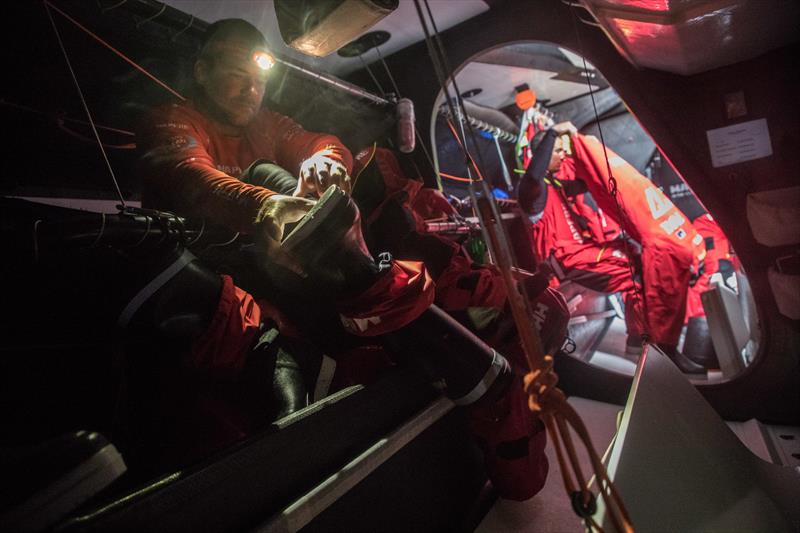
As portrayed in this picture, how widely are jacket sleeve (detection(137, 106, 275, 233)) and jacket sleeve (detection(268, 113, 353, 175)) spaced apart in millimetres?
438

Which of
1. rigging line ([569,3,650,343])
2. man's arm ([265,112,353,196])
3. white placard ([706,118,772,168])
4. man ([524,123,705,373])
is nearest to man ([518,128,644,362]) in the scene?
man ([524,123,705,373])

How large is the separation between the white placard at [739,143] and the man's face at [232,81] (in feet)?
6.95

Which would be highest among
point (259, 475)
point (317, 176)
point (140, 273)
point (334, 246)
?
point (317, 176)

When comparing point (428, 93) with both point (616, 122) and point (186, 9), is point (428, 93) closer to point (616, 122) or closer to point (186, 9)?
point (186, 9)

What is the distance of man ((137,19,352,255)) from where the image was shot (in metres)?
1.19

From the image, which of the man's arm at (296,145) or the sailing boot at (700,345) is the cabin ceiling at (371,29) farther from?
the sailing boot at (700,345)

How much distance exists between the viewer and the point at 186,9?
180cm

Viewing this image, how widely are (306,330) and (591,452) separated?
1220 mm

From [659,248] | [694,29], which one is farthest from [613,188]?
[659,248]

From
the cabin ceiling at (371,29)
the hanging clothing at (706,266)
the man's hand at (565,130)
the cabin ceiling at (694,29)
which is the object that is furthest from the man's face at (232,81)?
the hanging clothing at (706,266)

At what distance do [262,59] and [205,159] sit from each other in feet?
1.91

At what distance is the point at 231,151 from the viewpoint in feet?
5.85

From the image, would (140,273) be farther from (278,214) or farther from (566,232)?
(566,232)

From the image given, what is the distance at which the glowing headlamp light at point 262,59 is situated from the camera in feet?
5.25
